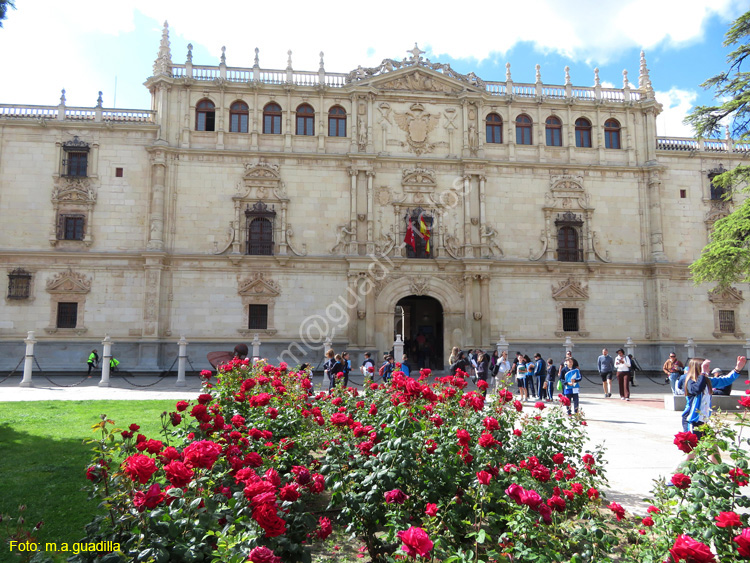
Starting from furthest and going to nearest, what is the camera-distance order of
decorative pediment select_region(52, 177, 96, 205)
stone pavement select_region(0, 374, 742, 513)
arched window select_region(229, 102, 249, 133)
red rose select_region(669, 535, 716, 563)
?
arched window select_region(229, 102, 249, 133)
decorative pediment select_region(52, 177, 96, 205)
stone pavement select_region(0, 374, 742, 513)
red rose select_region(669, 535, 716, 563)

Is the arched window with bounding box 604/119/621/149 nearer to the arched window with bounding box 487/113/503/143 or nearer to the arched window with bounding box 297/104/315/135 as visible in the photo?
the arched window with bounding box 487/113/503/143

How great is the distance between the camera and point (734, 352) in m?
26.0

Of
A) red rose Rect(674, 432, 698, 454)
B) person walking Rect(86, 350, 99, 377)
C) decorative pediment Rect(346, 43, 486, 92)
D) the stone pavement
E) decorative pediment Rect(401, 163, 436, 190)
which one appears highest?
decorative pediment Rect(346, 43, 486, 92)

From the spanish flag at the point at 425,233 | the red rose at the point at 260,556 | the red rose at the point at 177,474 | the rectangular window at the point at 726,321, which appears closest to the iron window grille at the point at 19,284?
the spanish flag at the point at 425,233

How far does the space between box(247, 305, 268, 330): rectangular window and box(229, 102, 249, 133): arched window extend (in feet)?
31.0

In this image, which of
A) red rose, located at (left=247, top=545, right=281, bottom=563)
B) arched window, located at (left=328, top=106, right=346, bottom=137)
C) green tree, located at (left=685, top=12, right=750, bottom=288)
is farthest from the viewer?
arched window, located at (left=328, top=106, right=346, bottom=137)

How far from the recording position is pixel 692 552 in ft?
8.77

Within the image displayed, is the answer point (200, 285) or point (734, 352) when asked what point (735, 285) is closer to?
point (734, 352)

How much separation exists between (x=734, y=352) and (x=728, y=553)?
28.6m

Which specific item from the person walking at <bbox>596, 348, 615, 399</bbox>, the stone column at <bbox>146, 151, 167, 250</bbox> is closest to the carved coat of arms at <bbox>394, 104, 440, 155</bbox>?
the stone column at <bbox>146, 151, 167, 250</bbox>

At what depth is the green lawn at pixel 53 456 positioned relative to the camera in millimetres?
5504

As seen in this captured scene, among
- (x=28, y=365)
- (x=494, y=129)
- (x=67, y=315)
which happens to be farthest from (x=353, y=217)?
(x=28, y=365)

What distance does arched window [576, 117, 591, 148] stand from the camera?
89.7 feet

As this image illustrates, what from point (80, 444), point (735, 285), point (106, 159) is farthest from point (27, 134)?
point (735, 285)
